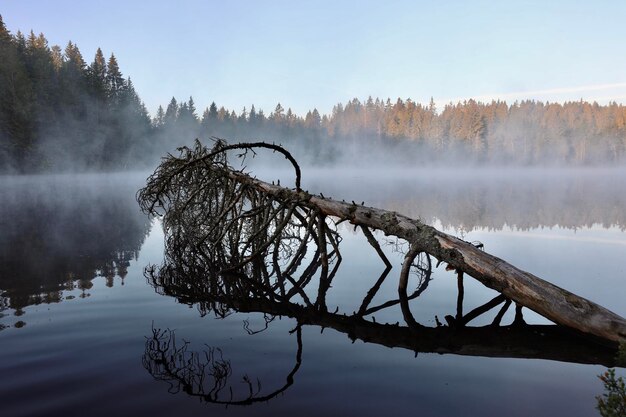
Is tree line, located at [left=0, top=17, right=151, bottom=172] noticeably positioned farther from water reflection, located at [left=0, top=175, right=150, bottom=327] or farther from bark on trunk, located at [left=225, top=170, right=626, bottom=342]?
bark on trunk, located at [left=225, top=170, right=626, bottom=342]

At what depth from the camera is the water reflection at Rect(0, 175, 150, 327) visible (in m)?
9.76

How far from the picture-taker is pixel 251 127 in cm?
13162

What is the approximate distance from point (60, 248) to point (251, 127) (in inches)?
4719

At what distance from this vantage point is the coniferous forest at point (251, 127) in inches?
2416

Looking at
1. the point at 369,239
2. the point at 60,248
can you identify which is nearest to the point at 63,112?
the point at 60,248

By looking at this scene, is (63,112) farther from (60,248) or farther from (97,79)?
(60,248)

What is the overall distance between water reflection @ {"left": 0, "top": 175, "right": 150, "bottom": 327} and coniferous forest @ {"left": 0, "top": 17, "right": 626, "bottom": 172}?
39.6 m

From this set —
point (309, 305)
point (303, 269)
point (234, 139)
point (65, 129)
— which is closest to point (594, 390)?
point (309, 305)

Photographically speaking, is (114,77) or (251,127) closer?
(114,77)

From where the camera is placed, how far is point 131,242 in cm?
1636

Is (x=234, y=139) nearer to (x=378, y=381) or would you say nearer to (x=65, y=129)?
(x=65, y=129)

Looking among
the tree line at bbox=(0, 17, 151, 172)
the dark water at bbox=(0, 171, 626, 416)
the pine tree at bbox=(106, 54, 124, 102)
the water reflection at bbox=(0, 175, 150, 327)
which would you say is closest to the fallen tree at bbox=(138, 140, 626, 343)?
the dark water at bbox=(0, 171, 626, 416)

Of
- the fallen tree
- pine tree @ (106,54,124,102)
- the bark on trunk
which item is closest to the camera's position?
the bark on trunk

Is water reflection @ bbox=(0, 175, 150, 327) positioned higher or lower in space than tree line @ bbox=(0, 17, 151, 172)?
lower
